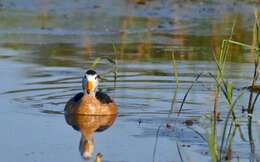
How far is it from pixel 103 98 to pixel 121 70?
7.12ft

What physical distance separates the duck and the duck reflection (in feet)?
0.21

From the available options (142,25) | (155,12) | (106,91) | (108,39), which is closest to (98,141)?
(106,91)

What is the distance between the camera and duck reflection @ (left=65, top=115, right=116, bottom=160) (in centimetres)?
908

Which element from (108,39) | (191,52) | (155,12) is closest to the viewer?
(191,52)

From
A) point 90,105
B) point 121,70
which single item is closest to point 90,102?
point 90,105

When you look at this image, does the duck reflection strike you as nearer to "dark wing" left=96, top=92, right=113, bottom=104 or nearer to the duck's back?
the duck's back

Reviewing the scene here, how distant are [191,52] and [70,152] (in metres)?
6.40

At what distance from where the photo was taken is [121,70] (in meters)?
13.4

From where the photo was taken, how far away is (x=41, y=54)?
14828 millimetres

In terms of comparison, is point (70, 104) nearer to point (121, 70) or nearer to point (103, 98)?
point (103, 98)

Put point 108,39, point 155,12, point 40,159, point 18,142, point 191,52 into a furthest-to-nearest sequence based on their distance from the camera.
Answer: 1. point 155,12
2. point 108,39
3. point 191,52
4. point 18,142
5. point 40,159

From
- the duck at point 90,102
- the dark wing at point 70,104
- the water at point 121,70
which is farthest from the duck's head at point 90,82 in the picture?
the water at point 121,70

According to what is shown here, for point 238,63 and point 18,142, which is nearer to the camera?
point 18,142

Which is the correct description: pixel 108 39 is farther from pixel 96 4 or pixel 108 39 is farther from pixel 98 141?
pixel 98 141
